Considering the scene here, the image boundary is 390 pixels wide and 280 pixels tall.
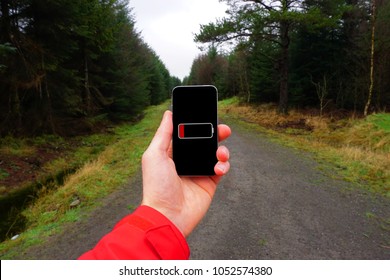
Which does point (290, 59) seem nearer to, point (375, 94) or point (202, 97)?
point (375, 94)

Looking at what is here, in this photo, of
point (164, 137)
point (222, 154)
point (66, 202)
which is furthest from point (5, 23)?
point (222, 154)

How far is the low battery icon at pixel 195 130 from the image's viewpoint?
7.14ft

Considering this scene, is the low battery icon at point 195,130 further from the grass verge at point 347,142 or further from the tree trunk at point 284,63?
the tree trunk at point 284,63

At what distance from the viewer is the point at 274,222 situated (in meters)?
4.36

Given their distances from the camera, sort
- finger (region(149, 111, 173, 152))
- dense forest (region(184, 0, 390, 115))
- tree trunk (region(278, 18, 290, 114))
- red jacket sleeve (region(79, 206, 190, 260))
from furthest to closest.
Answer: tree trunk (region(278, 18, 290, 114)), dense forest (region(184, 0, 390, 115)), finger (region(149, 111, 173, 152)), red jacket sleeve (region(79, 206, 190, 260))

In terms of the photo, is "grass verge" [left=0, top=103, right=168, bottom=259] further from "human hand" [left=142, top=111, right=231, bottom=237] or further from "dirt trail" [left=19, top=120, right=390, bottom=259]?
"human hand" [left=142, top=111, right=231, bottom=237]

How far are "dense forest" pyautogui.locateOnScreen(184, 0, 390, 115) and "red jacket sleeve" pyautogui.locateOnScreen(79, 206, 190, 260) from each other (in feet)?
47.1

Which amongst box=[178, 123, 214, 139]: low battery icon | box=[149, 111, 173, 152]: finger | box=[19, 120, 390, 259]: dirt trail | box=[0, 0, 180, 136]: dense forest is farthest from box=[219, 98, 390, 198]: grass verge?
box=[0, 0, 180, 136]: dense forest

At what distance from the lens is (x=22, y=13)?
32.9 feet

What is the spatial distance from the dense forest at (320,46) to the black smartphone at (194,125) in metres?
13.4

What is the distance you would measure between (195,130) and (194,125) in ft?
0.15

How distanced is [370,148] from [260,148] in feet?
14.3

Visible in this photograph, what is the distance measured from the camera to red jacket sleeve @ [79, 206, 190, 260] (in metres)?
1.46

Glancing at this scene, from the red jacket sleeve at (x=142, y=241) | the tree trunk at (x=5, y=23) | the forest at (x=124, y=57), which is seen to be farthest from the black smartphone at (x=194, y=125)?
the tree trunk at (x=5, y=23)
